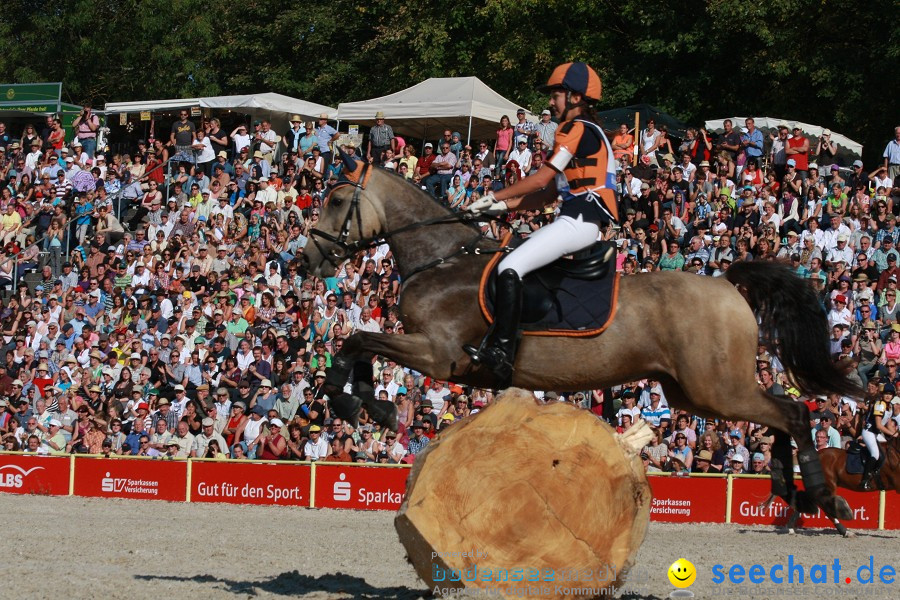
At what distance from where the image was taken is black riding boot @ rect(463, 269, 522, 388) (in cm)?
825

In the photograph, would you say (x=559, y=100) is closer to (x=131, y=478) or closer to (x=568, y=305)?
(x=568, y=305)

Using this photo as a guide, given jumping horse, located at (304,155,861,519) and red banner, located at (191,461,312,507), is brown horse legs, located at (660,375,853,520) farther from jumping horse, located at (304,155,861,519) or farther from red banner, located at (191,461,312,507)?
red banner, located at (191,461,312,507)

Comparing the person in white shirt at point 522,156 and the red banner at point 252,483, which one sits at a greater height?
the person in white shirt at point 522,156

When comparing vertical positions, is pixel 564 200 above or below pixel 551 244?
above

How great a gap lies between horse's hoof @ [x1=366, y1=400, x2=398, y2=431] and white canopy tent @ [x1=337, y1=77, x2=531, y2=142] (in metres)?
18.5

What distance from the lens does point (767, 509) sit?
16.7 metres

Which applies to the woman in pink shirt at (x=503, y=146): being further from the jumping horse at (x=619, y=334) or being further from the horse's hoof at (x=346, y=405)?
the horse's hoof at (x=346, y=405)

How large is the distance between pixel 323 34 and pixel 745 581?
33.0m

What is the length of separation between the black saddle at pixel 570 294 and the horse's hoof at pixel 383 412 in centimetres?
105

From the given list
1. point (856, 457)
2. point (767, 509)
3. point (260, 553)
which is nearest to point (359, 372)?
point (260, 553)

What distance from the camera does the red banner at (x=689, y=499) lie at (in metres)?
16.7

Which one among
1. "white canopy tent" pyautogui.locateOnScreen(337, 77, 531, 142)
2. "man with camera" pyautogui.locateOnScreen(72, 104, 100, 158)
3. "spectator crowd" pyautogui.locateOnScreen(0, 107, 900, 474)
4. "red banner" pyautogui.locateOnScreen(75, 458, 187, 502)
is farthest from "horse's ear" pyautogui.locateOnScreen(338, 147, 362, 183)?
"man with camera" pyautogui.locateOnScreen(72, 104, 100, 158)

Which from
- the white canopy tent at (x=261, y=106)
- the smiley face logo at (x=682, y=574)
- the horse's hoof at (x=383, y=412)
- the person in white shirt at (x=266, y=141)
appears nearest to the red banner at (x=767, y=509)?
the smiley face logo at (x=682, y=574)

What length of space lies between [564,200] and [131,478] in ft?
39.9
